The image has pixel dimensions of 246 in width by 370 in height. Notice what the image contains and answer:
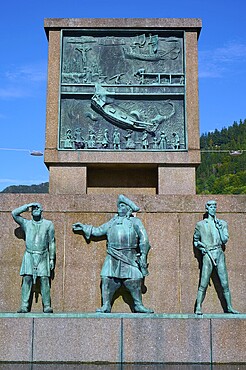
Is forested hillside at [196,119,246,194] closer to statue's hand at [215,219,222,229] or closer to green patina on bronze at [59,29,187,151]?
green patina on bronze at [59,29,187,151]

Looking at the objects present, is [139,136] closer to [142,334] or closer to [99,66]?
[99,66]

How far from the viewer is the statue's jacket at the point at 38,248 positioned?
1053 centimetres

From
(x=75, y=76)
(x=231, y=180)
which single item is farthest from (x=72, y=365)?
(x=231, y=180)

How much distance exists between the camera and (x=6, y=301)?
36.3 ft

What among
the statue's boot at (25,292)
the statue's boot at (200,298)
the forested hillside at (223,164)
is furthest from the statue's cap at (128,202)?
the forested hillside at (223,164)

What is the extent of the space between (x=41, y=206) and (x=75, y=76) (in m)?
4.65

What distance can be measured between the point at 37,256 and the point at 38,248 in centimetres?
15

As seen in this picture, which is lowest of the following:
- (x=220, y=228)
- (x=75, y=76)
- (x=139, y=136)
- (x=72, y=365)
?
(x=72, y=365)

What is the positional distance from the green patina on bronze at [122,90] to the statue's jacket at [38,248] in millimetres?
3607

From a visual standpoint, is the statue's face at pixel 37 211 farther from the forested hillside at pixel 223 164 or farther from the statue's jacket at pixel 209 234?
the forested hillside at pixel 223 164

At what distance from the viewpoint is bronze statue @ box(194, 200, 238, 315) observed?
1070cm

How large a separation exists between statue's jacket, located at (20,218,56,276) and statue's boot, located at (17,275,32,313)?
0.17 m

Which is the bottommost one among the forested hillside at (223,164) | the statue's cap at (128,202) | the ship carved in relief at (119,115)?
the statue's cap at (128,202)

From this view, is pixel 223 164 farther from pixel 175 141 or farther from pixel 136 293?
pixel 136 293
